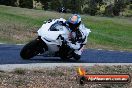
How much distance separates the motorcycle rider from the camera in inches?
592

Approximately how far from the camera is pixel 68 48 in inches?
604

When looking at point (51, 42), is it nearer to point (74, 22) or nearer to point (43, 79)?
point (74, 22)

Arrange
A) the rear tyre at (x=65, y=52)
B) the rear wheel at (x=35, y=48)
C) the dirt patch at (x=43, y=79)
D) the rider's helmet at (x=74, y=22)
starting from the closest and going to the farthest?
the dirt patch at (x=43, y=79) → the rear wheel at (x=35, y=48) → the rider's helmet at (x=74, y=22) → the rear tyre at (x=65, y=52)

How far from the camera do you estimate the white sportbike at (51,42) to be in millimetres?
14820

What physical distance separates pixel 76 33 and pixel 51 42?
0.94m

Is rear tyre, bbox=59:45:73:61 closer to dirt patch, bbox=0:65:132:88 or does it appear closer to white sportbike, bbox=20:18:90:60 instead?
white sportbike, bbox=20:18:90:60

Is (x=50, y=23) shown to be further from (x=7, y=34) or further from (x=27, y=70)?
(x=7, y=34)

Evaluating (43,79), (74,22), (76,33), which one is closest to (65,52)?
(76,33)

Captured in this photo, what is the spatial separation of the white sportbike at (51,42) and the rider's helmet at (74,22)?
17 centimetres

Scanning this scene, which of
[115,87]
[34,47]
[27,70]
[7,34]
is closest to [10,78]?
[27,70]

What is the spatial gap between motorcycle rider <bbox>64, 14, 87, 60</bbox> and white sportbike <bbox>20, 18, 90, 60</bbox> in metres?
0.04

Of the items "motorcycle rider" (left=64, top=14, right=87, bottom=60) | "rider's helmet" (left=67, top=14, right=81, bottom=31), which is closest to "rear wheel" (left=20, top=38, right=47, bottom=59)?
"motorcycle rider" (left=64, top=14, right=87, bottom=60)

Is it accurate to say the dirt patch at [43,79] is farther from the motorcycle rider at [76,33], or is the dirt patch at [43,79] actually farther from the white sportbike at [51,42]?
the motorcycle rider at [76,33]

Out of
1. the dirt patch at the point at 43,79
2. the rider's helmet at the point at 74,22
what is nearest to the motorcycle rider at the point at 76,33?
the rider's helmet at the point at 74,22
